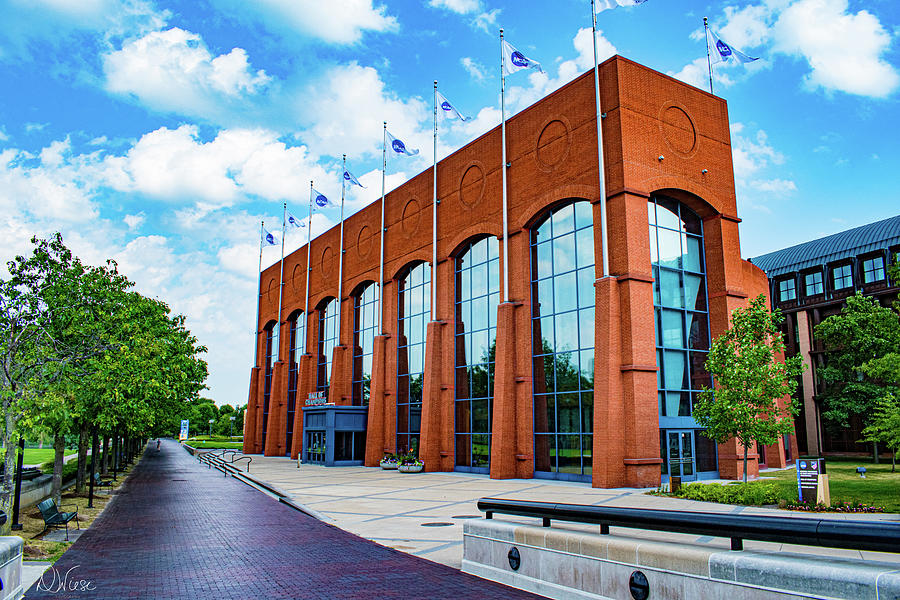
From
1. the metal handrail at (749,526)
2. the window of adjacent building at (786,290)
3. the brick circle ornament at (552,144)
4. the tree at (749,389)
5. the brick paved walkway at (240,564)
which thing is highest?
the brick circle ornament at (552,144)

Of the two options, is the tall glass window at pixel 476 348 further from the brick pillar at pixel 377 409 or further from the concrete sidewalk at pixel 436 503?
the brick pillar at pixel 377 409

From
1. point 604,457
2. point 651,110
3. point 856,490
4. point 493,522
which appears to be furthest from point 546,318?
point 493,522

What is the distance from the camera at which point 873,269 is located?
161ft

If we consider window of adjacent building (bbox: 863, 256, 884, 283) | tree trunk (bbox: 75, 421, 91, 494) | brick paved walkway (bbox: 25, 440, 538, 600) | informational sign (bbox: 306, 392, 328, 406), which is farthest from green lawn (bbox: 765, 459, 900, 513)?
informational sign (bbox: 306, 392, 328, 406)

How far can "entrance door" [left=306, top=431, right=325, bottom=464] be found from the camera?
135 feet

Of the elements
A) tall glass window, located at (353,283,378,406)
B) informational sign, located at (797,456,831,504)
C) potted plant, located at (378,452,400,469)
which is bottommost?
potted plant, located at (378,452,400,469)

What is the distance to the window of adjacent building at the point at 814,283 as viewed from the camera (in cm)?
5294

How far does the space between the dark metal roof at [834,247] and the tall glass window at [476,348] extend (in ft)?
115

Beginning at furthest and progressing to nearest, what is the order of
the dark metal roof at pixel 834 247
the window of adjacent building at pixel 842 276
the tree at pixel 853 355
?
the window of adjacent building at pixel 842 276, the dark metal roof at pixel 834 247, the tree at pixel 853 355

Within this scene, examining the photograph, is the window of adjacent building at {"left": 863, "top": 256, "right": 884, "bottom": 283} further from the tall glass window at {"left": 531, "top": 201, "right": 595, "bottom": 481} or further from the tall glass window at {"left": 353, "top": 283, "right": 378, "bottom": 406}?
the tall glass window at {"left": 353, "top": 283, "right": 378, "bottom": 406}

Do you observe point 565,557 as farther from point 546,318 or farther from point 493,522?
point 546,318

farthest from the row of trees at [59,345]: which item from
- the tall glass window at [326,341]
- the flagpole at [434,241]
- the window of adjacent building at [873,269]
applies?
the window of adjacent building at [873,269]

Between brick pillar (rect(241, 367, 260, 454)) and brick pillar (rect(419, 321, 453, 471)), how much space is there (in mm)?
31896

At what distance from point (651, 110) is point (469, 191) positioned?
1010 centimetres
